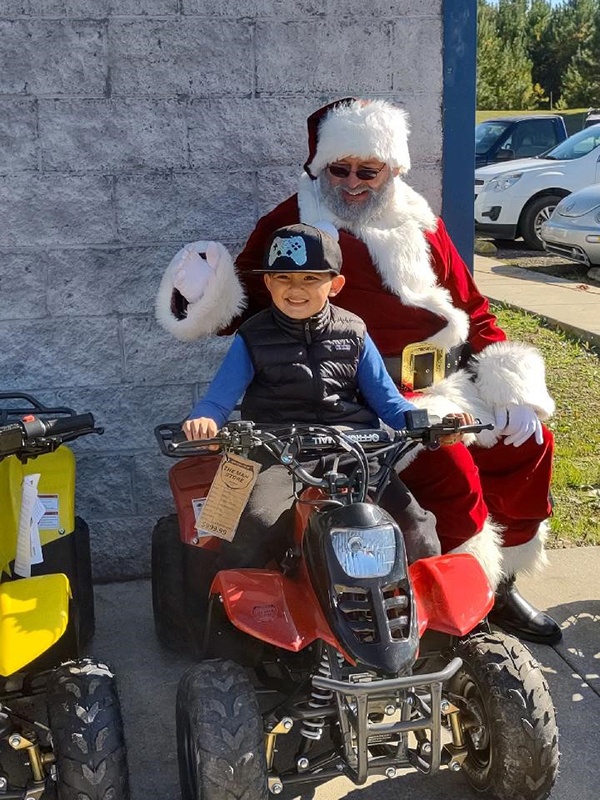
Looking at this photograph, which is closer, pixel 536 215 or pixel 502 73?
pixel 536 215

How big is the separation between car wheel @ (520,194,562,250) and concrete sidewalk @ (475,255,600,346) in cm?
155

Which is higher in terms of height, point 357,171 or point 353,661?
point 357,171

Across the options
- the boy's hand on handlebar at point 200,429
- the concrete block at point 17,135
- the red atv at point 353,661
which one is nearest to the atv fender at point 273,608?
the red atv at point 353,661

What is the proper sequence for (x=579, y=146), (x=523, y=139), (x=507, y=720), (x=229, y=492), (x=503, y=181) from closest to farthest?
(x=507, y=720) < (x=229, y=492) < (x=503, y=181) < (x=579, y=146) < (x=523, y=139)

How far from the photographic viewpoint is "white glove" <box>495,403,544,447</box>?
361cm

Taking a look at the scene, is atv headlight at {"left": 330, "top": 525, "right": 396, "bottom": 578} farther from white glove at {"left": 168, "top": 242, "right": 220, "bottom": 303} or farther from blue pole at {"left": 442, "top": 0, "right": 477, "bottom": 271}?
blue pole at {"left": 442, "top": 0, "right": 477, "bottom": 271}

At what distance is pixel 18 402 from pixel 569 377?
428 centimetres

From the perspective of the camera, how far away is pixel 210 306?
3.64 metres

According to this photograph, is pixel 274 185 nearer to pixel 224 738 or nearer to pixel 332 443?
pixel 332 443

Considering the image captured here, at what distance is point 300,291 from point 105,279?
124 cm

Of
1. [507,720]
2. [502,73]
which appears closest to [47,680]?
[507,720]

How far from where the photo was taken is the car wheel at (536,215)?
44.9ft

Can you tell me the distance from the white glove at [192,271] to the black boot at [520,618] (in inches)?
63.4

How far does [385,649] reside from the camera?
2.41 metres
